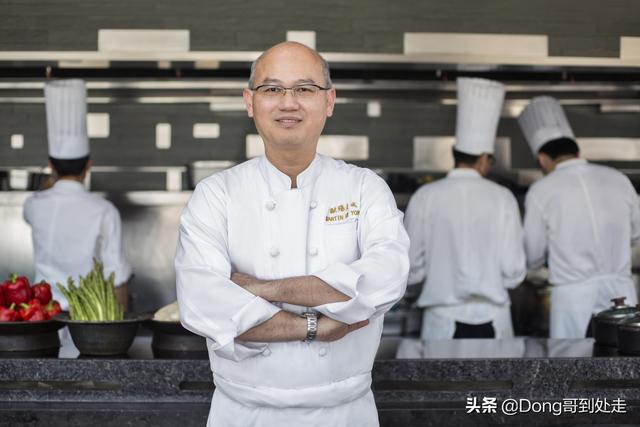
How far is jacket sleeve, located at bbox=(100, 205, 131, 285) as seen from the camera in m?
4.04

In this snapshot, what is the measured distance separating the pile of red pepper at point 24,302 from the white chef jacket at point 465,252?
5.98 ft

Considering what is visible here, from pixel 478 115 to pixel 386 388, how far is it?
6.61 feet

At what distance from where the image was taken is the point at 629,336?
8.28 ft

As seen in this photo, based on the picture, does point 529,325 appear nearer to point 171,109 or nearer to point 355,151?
point 355,151

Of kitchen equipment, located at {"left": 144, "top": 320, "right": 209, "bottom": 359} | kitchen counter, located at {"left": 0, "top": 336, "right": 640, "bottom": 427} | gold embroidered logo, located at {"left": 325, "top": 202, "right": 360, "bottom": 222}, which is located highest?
gold embroidered logo, located at {"left": 325, "top": 202, "right": 360, "bottom": 222}

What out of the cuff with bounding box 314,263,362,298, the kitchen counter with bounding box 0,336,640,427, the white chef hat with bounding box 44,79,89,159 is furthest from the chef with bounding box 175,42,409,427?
the white chef hat with bounding box 44,79,89,159

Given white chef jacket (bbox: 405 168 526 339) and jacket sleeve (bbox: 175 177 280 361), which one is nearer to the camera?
jacket sleeve (bbox: 175 177 280 361)

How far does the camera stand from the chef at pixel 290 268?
1.76 m

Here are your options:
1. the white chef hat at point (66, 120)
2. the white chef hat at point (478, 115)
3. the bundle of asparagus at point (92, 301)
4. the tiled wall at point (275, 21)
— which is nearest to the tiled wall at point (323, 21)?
the tiled wall at point (275, 21)

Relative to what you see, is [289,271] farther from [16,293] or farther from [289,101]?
[16,293]

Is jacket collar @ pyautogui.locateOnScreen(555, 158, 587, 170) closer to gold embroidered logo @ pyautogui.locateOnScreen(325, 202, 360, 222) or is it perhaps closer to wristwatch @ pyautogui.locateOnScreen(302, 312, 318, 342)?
gold embroidered logo @ pyautogui.locateOnScreen(325, 202, 360, 222)

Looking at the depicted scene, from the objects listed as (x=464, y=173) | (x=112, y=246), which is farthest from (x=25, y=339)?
(x=464, y=173)

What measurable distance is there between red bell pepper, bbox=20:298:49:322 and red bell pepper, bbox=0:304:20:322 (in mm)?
19

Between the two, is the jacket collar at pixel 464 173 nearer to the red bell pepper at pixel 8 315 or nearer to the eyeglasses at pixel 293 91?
the red bell pepper at pixel 8 315
